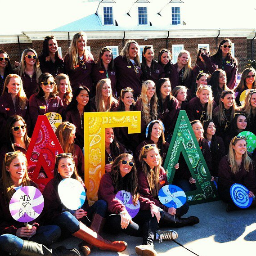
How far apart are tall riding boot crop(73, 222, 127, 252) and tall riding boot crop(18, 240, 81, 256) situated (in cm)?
17

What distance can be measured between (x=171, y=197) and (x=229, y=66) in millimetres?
4306

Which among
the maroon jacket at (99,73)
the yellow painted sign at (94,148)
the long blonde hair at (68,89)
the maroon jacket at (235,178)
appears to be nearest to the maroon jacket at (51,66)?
the maroon jacket at (99,73)

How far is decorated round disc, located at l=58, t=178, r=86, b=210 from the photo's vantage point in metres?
3.90

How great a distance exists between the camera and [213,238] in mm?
4203

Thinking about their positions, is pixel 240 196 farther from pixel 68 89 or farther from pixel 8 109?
pixel 8 109

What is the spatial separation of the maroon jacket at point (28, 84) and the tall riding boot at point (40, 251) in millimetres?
3238

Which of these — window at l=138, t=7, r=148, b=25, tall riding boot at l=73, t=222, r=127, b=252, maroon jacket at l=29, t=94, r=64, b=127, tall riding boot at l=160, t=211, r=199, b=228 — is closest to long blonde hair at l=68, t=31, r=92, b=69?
maroon jacket at l=29, t=94, r=64, b=127

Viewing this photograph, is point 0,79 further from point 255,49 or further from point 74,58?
point 255,49

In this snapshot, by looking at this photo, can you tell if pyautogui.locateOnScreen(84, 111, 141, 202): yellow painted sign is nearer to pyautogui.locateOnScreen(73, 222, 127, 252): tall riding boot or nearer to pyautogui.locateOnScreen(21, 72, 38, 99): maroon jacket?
pyautogui.locateOnScreen(73, 222, 127, 252): tall riding boot

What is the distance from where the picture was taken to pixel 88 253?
376cm

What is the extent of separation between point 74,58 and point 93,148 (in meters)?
2.35

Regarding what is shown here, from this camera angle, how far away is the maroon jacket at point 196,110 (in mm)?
6266

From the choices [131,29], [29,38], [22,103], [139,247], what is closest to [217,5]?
[131,29]

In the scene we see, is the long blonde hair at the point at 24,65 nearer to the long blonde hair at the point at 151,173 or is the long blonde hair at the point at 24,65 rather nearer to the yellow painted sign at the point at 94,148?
the yellow painted sign at the point at 94,148
